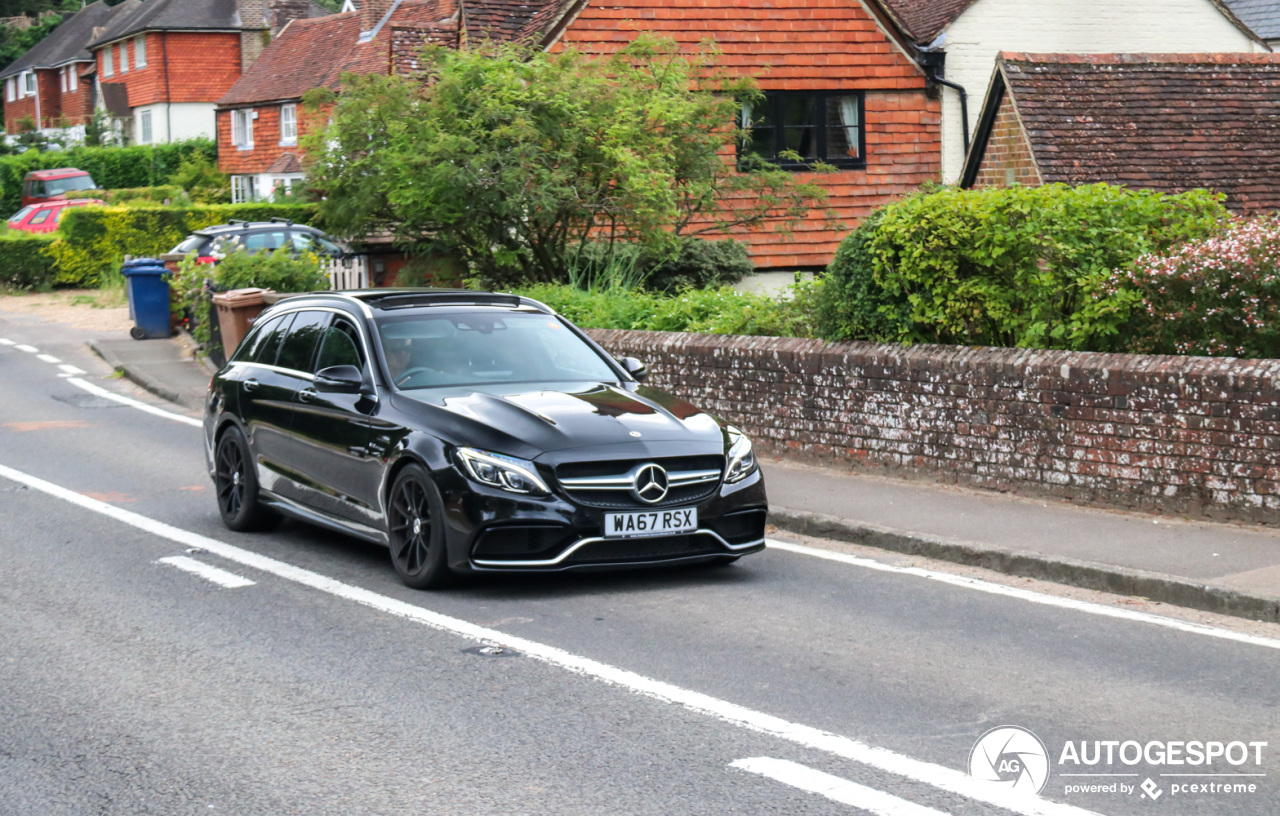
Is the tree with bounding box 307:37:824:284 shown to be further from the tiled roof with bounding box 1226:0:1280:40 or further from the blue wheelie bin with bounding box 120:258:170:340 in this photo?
the tiled roof with bounding box 1226:0:1280:40

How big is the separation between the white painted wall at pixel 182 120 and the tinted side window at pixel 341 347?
58.7 meters

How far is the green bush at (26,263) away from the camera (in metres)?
Result: 32.7

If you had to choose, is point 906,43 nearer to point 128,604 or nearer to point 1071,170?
point 1071,170

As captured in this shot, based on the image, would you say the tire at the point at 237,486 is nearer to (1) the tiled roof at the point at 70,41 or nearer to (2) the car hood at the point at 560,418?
(2) the car hood at the point at 560,418

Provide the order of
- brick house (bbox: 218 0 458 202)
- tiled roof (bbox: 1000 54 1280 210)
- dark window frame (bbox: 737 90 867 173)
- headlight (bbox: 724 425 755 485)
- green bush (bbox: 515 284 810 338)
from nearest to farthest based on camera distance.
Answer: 1. headlight (bbox: 724 425 755 485)
2. green bush (bbox: 515 284 810 338)
3. tiled roof (bbox: 1000 54 1280 210)
4. dark window frame (bbox: 737 90 867 173)
5. brick house (bbox: 218 0 458 202)

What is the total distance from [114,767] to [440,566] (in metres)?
2.82

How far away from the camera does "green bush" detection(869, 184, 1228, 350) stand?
10.8 metres

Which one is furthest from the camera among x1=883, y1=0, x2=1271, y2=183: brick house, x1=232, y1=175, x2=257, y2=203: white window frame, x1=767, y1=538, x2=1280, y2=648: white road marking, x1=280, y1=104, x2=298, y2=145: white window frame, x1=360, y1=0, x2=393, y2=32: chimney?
x1=232, y1=175, x2=257, y2=203: white window frame

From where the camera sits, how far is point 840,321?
39.9 ft

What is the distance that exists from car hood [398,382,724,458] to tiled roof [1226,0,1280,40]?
33445 millimetres

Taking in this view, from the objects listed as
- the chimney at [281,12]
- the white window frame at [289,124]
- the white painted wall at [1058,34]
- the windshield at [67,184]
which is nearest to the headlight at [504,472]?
the white painted wall at [1058,34]

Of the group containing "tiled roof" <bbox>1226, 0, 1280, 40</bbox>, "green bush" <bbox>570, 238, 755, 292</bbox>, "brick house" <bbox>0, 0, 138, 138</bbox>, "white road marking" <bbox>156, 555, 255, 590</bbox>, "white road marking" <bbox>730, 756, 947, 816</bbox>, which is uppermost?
"brick house" <bbox>0, 0, 138, 138</bbox>

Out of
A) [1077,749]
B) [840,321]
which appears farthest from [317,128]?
[1077,749]

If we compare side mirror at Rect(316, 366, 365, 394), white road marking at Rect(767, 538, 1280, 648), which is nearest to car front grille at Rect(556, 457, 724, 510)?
white road marking at Rect(767, 538, 1280, 648)
